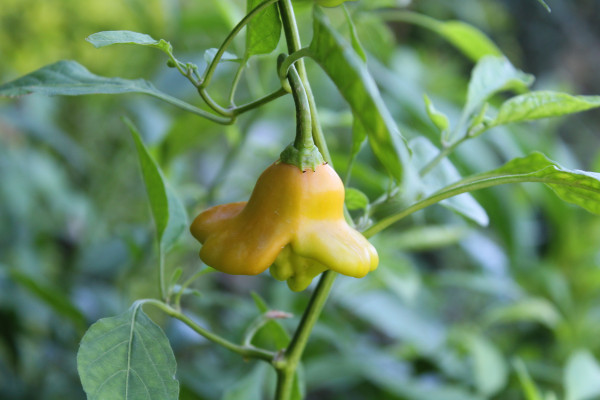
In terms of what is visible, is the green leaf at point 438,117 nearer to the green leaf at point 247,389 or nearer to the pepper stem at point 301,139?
the pepper stem at point 301,139

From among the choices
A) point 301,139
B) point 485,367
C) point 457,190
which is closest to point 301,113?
point 301,139

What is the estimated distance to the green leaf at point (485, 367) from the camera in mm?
787

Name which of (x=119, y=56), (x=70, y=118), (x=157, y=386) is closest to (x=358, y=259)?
(x=157, y=386)

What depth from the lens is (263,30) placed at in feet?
1.23

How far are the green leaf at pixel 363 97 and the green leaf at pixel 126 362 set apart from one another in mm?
208

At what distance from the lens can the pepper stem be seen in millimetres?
329

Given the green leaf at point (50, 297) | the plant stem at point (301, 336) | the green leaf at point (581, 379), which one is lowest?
the green leaf at point (581, 379)

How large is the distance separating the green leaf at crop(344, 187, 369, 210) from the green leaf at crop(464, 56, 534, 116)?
0.46ft

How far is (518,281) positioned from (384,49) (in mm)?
590

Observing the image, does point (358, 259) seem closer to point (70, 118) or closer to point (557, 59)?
point (70, 118)

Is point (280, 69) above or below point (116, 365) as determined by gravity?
above

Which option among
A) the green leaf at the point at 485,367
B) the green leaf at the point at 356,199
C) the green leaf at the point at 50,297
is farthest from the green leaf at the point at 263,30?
the green leaf at the point at 485,367

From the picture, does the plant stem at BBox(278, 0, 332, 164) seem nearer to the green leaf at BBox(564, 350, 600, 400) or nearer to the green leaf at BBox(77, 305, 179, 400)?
the green leaf at BBox(77, 305, 179, 400)

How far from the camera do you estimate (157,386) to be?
1.21ft
